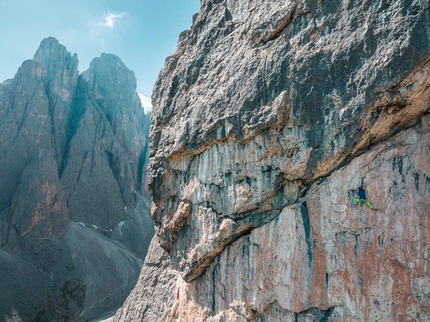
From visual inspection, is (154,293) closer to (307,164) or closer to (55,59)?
(307,164)

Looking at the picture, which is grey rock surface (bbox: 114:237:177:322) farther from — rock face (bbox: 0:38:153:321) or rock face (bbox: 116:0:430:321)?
rock face (bbox: 0:38:153:321)

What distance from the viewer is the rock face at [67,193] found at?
4594 cm

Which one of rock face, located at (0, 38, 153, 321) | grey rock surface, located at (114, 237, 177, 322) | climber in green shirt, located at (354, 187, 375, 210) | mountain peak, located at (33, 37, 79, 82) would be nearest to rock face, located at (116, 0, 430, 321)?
climber in green shirt, located at (354, 187, 375, 210)

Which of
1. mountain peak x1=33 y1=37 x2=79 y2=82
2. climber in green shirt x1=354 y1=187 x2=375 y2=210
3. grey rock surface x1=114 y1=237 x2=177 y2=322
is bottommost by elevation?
grey rock surface x1=114 y1=237 x2=177 y2=322

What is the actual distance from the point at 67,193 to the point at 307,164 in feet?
202

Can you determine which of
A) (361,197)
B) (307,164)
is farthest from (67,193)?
(361,197)

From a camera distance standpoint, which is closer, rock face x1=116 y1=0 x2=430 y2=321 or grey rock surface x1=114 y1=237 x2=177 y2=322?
rock face x1=116 y1=0 x2=430 y2=321

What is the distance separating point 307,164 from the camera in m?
12.4

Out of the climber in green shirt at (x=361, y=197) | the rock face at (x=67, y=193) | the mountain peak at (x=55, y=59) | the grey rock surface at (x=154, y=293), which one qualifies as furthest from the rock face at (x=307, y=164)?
the mountain peak at (x=55, y=59)

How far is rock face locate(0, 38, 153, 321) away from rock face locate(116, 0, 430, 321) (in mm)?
37988

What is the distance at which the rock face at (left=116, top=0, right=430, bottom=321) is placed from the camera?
415 inches

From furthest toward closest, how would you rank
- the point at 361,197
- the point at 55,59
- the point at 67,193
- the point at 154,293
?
the point at 55,59, the point at 67,193, the point at 154,293, the point at 361,197

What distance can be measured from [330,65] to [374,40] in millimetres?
1702

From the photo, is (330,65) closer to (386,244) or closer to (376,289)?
(386,244)
